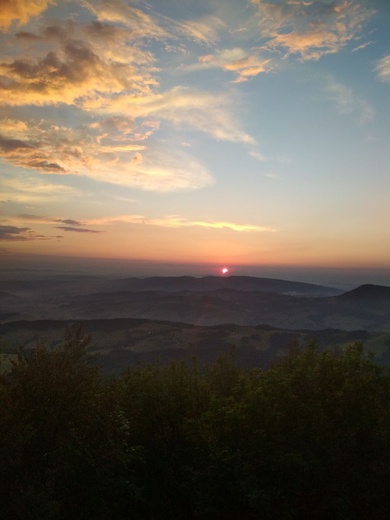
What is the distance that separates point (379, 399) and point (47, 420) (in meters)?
23.6

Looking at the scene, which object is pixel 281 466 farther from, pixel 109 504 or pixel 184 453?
pixel 109 504

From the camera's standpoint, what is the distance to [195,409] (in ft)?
102

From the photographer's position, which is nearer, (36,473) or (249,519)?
(36,473)

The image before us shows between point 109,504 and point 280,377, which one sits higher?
point 280,377

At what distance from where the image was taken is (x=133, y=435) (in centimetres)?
2750

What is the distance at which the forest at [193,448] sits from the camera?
1844 cm

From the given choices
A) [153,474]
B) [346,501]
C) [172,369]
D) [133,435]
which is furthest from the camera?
[172,369]

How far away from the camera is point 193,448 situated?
1016 inches

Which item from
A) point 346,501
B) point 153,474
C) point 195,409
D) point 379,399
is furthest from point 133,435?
point 379,399

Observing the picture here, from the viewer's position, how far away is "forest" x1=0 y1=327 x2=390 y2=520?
60.5 ft

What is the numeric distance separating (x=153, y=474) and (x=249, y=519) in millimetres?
7380

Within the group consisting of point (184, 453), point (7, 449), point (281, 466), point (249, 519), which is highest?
point (7, 449)

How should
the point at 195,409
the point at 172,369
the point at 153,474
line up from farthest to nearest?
the point at 172,369
the point at 195,409
the point at 153,474

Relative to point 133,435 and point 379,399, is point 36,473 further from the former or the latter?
point 379,399
